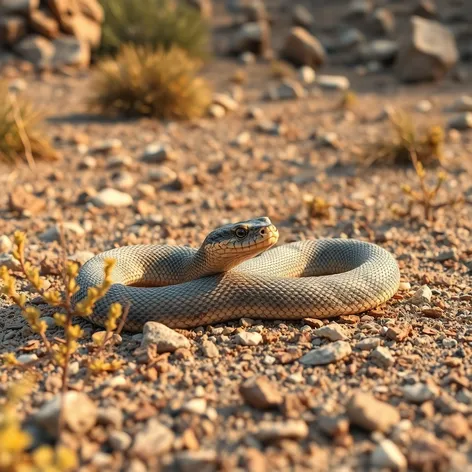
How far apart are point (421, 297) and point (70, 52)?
386 inches

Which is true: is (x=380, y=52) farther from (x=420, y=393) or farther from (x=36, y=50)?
(x=420, y=393)

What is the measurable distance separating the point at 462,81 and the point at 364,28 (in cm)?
426

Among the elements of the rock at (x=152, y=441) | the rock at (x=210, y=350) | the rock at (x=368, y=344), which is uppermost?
the rock at (x=152, y=441)

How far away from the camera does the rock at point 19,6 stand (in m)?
13.0

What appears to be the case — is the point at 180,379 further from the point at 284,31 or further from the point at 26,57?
the point at 284,31

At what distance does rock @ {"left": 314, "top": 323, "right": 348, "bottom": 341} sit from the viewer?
4469 millimetres

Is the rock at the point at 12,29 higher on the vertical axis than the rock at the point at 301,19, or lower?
higher

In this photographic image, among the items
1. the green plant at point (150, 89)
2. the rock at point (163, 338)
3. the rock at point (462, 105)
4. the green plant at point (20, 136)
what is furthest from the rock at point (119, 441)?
the rock at point (462, 105)

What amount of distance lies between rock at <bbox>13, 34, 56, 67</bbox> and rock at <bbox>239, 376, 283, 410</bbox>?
10.6 m

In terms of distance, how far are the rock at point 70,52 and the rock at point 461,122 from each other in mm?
6657

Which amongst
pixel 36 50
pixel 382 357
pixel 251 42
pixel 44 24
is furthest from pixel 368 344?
pixel 251 42

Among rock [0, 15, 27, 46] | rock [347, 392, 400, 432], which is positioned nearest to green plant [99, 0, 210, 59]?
rock [0, 15, 27, 46]

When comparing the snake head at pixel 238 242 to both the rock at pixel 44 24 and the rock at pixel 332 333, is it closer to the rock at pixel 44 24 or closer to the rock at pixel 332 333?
the rock at pixel 332 333

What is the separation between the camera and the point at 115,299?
463 centimetres
